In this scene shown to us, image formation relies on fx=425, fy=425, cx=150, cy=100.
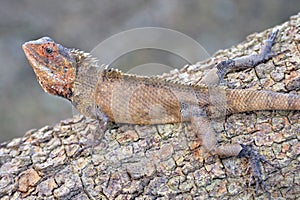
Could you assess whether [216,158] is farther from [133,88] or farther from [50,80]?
[50,80]

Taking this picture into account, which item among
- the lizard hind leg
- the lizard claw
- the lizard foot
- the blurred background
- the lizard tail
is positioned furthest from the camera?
the blurred background

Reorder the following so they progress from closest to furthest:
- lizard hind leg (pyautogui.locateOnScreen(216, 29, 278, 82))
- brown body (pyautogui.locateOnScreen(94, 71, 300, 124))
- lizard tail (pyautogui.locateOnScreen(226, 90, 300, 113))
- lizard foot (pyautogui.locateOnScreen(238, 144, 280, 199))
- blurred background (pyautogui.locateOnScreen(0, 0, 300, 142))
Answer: lizard foot (pyautogui.locateOnScreen(238, 144, 280, 199)) < lizard tail (pyautogui.locateOnScreen(226, 90, 300, 113)) < brown body (pyautogui.locateOnScreen(94, 71, 300, 124)) < lizard hind leg (pyautogui.locateOnScreen(216, 29, 278, 82)) < blurred background (pyautogui.locateOnScreen(0, 0, 300, 142))

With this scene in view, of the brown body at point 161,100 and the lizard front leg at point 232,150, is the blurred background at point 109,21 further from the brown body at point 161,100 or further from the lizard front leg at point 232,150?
the lizard front leg at point 232,150

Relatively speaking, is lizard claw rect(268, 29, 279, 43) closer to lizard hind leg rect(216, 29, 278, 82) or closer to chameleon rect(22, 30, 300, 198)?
chameleon rect(22, 30, 300, 198)

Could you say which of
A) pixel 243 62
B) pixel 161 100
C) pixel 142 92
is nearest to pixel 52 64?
pixel 142 92

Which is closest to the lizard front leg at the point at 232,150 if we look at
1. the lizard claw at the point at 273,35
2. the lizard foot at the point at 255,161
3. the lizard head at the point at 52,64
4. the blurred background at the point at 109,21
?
the lizard foot at the point at 255,161

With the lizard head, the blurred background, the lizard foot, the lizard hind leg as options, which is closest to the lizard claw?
the lizard hind leg

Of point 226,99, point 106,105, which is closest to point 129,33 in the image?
point 106,105

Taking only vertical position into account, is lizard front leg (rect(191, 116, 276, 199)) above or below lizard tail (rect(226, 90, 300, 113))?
below
